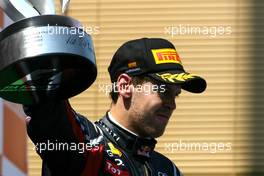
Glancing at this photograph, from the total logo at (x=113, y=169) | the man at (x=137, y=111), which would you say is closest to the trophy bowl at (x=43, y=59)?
the man at (x=137, y=111)

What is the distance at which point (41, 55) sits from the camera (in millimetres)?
1805

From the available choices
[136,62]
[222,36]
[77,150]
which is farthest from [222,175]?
[77,150]

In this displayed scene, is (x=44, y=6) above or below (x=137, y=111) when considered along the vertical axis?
above

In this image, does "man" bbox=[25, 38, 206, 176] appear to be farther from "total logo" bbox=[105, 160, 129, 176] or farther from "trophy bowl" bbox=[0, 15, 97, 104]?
"trophy bowl" bbox=[0, 15, 97, 104]

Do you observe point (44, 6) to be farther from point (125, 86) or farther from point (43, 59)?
point (125, 86)

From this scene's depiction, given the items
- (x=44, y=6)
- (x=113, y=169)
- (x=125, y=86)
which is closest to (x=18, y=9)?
(x=44, y=6)

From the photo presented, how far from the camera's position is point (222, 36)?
5277 millimetres

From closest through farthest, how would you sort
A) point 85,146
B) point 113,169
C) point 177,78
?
point 85,146 → point 113,169 → point 177,78

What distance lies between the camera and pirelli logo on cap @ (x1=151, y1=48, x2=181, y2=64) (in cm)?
273

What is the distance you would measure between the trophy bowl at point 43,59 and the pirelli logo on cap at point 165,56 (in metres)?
0.81

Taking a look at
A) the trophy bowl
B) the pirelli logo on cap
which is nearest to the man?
the pirelli logo on cap

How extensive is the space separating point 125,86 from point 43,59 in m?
0.93

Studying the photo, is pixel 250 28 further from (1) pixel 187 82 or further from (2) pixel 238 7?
(1) pixel 187 82

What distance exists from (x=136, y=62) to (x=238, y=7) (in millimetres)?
2671
